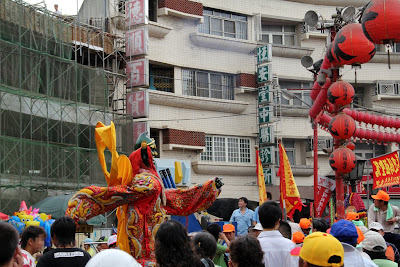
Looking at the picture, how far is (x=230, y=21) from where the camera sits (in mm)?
27719

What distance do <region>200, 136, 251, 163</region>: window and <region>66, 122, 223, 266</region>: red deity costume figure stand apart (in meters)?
18.0

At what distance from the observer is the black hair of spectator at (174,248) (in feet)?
15.4

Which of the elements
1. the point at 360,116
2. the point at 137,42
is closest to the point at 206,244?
the point at 360,116

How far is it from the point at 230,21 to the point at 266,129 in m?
4.80

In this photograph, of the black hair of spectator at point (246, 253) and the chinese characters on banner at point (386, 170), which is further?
the chinese characters on banner at point (386, 170)

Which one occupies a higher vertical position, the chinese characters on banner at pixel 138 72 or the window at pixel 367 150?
the chinese characters on banner at pixel 138 72

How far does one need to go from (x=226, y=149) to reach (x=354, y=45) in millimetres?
14824

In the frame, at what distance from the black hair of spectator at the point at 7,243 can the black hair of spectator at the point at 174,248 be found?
1.25 metres

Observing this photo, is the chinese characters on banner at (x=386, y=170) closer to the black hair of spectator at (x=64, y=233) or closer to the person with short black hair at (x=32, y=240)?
the person with short black hair at (x=32, y=240)

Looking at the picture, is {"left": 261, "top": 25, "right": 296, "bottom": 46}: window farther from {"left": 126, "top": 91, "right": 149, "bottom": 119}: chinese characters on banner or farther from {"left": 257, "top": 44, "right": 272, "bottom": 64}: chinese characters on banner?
{"left": 126, "top": 91, "right": 149, "bottom": 119}: chinese characters on banner

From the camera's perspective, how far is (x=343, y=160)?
14516 millimetres

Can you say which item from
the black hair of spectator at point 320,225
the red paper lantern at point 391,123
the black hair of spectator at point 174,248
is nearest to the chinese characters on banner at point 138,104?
the red paper lantern at point 391,123

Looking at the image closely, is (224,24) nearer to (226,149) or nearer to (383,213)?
(226,149)

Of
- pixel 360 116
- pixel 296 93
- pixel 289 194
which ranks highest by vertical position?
pixel 296 93
